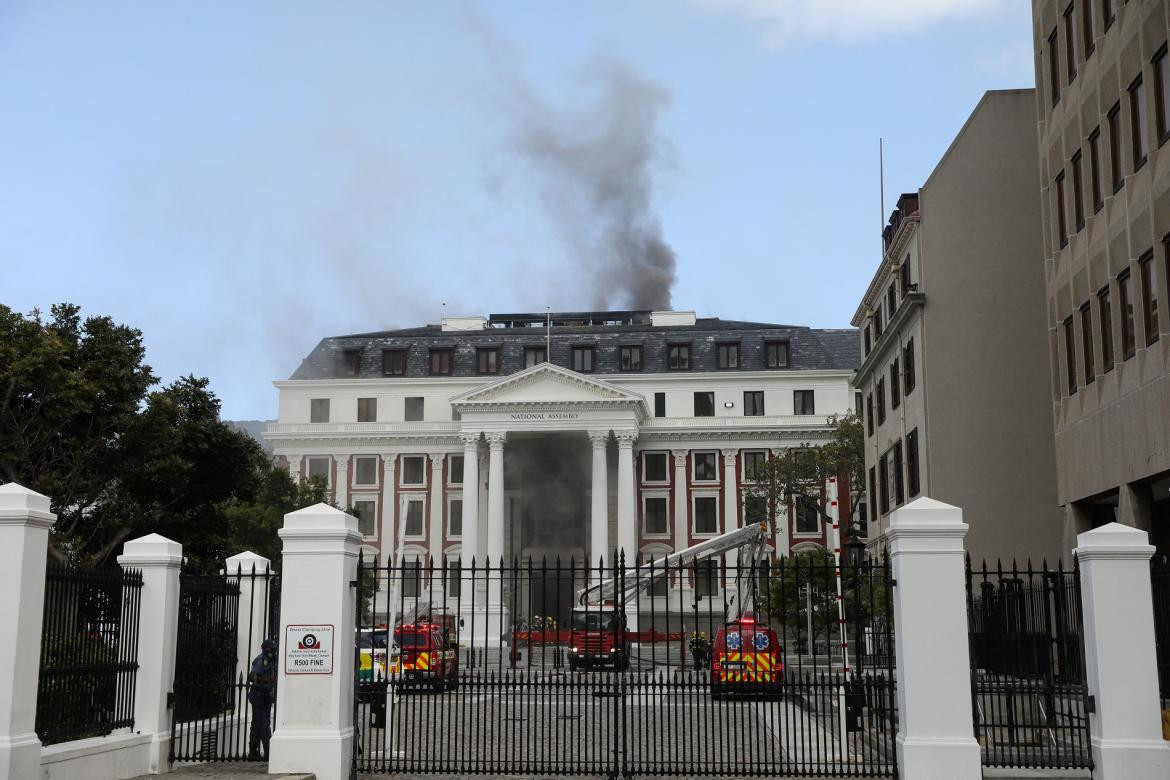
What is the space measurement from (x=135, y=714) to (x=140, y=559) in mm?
1860

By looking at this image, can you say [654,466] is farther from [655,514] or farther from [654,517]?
Result: [654,517]

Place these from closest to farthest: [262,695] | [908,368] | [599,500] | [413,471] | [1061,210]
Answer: [262,695]
[1061,210]
[908,368]
[599,500]
[413,471]

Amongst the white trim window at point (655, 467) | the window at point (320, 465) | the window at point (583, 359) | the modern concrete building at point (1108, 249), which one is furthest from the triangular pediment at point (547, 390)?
the modern concrete building at point (1108, 249)

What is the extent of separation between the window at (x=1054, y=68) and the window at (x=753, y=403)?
49.9 m

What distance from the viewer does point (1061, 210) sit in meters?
27.9

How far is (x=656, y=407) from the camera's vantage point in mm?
78688

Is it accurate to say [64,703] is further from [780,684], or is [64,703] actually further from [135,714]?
[780,684]

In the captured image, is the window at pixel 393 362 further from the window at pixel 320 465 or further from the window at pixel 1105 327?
the window at pixel 1105 327

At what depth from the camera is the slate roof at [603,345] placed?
260 ft

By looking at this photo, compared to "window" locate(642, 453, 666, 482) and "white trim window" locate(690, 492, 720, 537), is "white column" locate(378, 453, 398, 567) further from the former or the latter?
"white trim window" locate(690, 492, 720, 537)

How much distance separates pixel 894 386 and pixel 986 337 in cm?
717

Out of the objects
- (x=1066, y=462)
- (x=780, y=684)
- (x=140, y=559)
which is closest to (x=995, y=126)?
(x=1066, y=462)

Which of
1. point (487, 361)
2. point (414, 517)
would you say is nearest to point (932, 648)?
point (414, 517)

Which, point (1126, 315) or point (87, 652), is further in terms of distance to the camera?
point (1126, 315)
